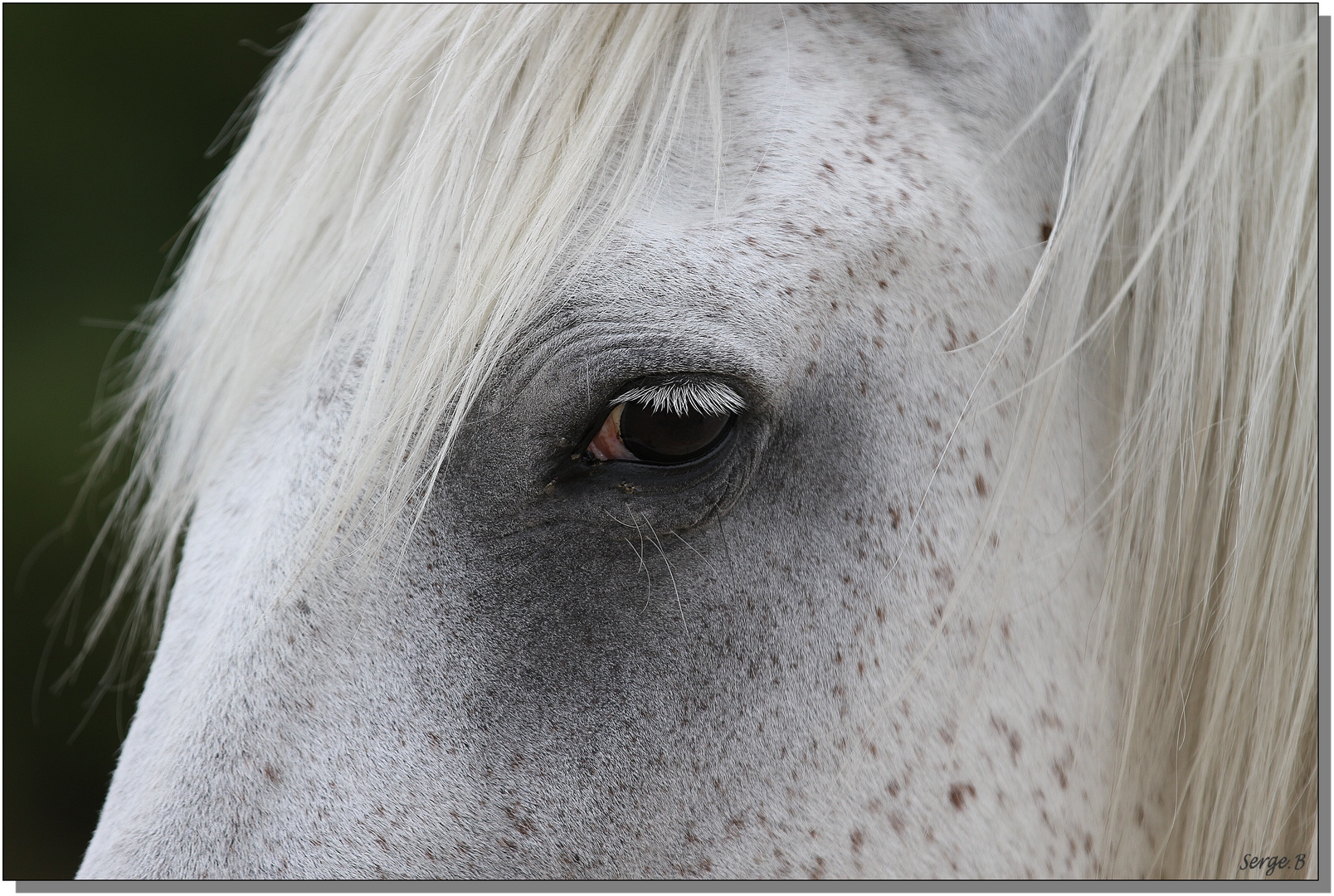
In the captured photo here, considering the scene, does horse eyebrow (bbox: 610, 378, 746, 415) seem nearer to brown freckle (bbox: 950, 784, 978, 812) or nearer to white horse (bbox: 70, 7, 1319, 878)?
white horse (bbox: 70, 7, 1319, 878)

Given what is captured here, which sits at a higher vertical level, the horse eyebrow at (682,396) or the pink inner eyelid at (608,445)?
the horse eyebrow at (682,396)

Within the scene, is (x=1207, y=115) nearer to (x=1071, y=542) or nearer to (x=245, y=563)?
(x=1071, y=542)

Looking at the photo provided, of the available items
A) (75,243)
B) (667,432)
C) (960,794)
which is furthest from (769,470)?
(75,243)

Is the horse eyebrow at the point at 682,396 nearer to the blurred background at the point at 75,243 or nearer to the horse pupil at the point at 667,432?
the horse pupil at the point at 667,432

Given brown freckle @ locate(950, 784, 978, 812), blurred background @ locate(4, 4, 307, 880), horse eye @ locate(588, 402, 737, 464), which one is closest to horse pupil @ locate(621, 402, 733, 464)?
horse eye @ locate(588, 402, 737, 464)

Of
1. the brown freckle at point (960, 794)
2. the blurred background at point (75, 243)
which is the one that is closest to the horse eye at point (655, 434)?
the brown freckle at point (960, 794)

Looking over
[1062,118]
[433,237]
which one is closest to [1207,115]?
[1062,118]
